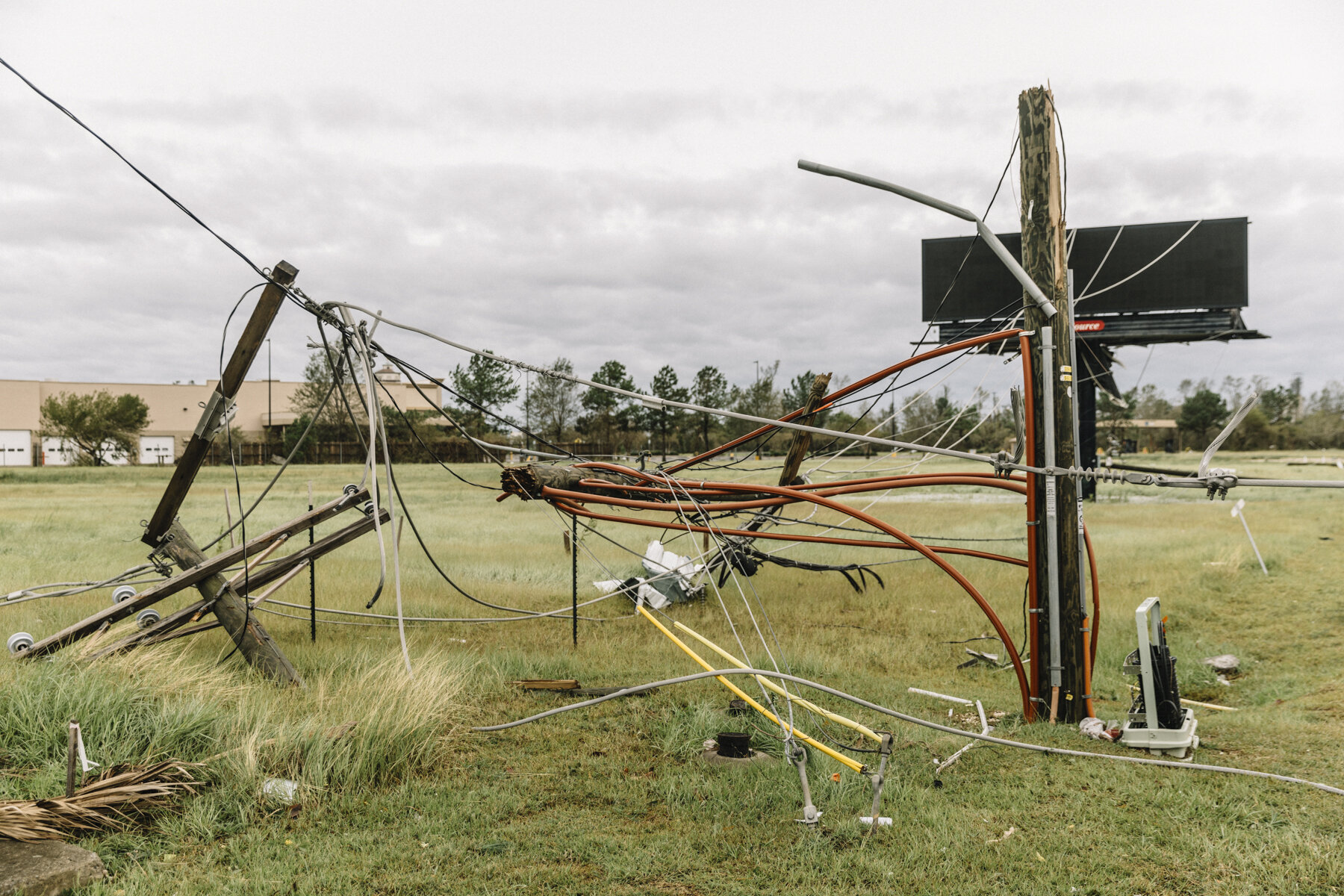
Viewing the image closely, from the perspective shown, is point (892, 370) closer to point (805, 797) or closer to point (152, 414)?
point (805, 797)

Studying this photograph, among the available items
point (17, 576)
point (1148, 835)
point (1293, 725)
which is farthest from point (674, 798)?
point (17, 576)

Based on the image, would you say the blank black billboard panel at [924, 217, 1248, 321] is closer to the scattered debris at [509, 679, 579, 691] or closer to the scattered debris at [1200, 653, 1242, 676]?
the scattered debris at [1200, 653, 1242, 676]

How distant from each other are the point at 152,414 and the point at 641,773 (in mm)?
77746

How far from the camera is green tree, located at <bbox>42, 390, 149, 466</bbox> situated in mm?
56906

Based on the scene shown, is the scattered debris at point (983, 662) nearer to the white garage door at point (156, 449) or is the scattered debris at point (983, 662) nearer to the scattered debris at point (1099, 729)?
the scattered debris at point (1099, 729)

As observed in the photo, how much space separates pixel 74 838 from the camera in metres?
4.45

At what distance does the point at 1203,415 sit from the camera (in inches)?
3275

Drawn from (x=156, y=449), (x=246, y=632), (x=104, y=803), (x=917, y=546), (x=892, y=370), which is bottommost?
(x=104, y=803)

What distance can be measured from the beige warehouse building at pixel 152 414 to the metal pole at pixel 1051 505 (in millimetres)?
56512

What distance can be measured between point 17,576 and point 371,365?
946 cm

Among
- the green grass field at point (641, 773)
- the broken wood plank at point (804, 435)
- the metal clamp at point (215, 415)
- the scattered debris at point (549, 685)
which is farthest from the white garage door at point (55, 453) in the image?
the broken wood plank at point (804, 435)

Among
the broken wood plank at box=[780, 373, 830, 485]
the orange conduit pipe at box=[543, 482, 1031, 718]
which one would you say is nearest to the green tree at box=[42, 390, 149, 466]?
the broken wood plank at box=[780, 373, 830, 485]

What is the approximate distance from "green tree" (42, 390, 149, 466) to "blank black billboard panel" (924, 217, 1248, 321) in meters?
53.3

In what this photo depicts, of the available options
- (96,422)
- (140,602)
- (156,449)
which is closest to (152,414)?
(156,449)
